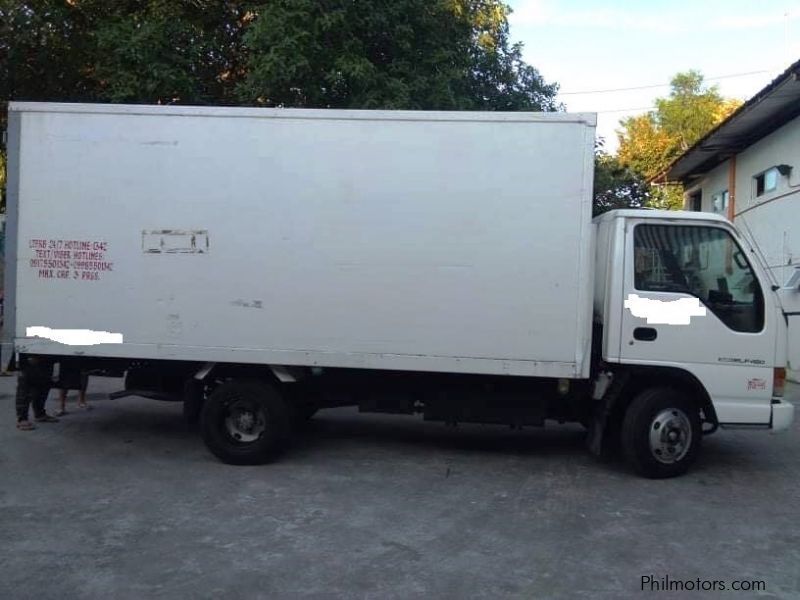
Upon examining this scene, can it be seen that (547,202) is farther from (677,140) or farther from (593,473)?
(677,140)

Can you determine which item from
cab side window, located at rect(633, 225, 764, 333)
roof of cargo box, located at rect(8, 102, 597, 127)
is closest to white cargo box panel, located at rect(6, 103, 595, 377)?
roof of cargo box, located at rect(8, 102, 597, 127)

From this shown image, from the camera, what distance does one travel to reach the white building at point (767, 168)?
41.1 feet

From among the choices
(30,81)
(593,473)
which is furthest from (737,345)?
(30,81)

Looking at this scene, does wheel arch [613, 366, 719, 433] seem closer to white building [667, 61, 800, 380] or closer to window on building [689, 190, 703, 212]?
white building [667, 61, 800, 380]

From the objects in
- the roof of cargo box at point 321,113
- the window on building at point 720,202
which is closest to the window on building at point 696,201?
the window on building at point 720,202

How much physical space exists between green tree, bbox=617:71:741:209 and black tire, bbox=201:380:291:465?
22.2m

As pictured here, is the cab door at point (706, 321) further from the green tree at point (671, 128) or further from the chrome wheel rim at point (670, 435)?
the green tree at point (671, 128)

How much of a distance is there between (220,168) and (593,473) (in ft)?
14.1

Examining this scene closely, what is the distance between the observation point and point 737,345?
616cm

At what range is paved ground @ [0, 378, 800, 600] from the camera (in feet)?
14.1

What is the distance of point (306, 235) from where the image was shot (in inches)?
245

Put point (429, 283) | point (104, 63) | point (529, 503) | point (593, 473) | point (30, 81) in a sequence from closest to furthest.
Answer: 1. point (529, 503)
2. point (429, 283)
3. point (593, 473)
4. point (104, 63)
5. point (30, 81)

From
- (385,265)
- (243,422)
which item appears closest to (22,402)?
(243,422)

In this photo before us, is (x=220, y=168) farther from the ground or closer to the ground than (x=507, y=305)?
farther from the ground
